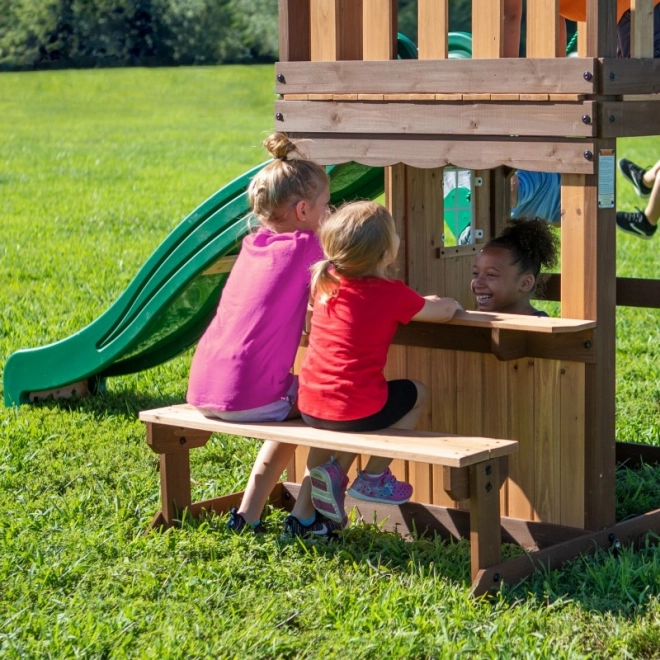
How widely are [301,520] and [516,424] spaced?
0.84m

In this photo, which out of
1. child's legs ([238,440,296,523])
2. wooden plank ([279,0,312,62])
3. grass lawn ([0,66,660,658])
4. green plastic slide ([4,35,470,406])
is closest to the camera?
grass lawn ([0,66,660,658])

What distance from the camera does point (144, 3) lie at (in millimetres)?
53156

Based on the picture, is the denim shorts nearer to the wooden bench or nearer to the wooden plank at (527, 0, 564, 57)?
the wooden bench

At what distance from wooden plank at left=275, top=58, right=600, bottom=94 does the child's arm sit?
0.73 metres

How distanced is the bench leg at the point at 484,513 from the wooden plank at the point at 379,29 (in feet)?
5.31

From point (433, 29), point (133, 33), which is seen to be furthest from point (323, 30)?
point (133, 33)

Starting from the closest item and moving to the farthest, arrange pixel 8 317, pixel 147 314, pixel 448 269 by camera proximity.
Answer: pixel 448 269
pixel 147 314
pixel 8 317

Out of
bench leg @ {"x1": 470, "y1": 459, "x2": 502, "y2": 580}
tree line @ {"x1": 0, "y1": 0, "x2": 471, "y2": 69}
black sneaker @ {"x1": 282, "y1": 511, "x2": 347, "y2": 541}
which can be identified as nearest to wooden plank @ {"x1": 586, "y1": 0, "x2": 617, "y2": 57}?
bench leg @ {"x1": 470, "y1": 459, "x2": 502, "y2": 580}

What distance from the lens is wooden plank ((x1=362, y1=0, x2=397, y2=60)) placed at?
4.62 m

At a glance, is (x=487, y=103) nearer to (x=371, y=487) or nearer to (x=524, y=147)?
(x=524, y=147)

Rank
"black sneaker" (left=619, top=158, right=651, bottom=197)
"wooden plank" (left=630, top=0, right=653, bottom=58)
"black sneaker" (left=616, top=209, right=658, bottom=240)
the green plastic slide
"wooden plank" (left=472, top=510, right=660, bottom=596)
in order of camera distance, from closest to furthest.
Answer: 1. "wooden plank" (left=472, top=510, right=660, bottom=596)
2. "wooden plank" (left=630, top=0, right=653, bottom=58)
3. the green plastic slide
4. "black sneaker" (left=616, top=209, right=658, bottom=240)
5. "black sneaker" (left=619, top=158, right=651, bottom=197)

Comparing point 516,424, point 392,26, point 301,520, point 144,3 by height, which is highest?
point 144,3

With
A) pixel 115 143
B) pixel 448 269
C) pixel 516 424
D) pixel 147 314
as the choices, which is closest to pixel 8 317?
pixel 147 314

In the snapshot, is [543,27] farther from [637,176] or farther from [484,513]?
[637,176]
